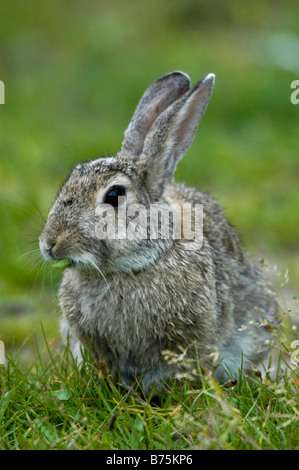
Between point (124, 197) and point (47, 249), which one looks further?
point (124, 197)

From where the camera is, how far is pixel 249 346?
4492mm

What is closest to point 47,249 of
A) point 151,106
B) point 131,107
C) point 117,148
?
point 151,106

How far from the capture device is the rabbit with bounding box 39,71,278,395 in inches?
156

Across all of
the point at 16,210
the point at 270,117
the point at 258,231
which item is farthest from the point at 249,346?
the point at 270,117

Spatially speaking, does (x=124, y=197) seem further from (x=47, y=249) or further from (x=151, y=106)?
(x=151, y=106)

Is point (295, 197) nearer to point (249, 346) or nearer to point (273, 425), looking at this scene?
point (249, 346)

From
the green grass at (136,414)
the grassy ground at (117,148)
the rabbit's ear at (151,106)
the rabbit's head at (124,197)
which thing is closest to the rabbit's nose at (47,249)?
the rabbit's head at (124,197)

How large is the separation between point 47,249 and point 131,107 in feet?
20.6

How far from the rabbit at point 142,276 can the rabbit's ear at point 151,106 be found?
2 cm

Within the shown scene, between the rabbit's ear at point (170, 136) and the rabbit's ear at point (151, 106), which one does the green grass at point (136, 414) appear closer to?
the rabbit's ear at point (170, 136)

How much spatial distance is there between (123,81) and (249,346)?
6.71 m

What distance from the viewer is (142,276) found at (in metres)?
4.07

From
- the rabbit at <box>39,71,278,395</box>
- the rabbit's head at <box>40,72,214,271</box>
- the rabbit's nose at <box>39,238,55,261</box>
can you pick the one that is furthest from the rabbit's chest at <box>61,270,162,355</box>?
the rabbit's nose at <box>39,238,55,261</box>

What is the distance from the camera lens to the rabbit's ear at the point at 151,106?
4488 mm
